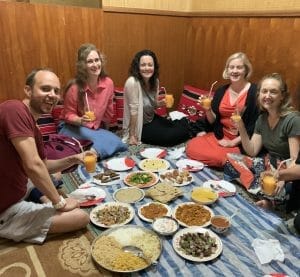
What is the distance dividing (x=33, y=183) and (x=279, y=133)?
5.66 ft

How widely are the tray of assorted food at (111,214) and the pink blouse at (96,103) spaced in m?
1.10

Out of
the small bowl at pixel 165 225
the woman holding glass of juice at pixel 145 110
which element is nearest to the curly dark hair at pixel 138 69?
the woman holding glass of juice at pixel 145 110

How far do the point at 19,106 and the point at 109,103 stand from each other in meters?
1.54

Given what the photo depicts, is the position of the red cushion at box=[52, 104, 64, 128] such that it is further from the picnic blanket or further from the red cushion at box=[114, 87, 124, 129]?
the picnic blanket

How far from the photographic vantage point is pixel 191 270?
1544 millimetres

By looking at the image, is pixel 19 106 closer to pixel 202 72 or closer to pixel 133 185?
pixel 133 185

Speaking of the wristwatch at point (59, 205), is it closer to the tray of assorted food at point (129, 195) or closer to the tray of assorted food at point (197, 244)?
the tray of assorted food at point (129, 195)

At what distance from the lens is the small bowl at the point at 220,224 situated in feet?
5.68

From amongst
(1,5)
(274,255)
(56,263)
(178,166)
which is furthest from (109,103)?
(274,255)

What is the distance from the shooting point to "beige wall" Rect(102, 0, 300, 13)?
9.37 ft

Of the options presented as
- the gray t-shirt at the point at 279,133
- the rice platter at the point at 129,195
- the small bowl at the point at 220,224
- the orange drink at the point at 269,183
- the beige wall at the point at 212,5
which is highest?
the beige wall at the point at 212,5

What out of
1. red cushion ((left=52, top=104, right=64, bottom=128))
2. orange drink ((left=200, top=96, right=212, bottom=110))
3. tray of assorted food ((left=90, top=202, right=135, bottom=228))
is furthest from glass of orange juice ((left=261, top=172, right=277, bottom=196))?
red cushion ((left=52, top=104, right=64, bottom=128))

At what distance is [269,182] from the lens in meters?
1.79

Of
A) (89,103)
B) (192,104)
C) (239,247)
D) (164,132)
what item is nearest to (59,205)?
(239,247)
